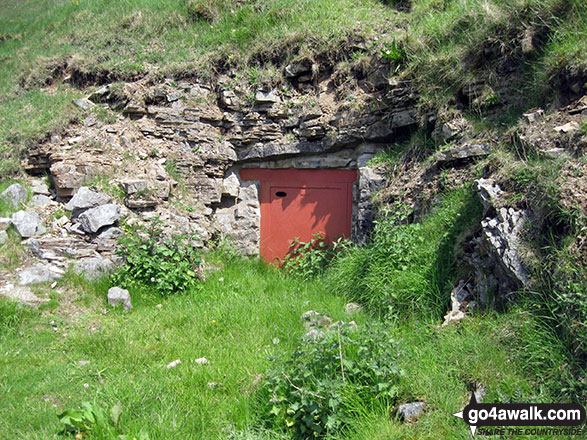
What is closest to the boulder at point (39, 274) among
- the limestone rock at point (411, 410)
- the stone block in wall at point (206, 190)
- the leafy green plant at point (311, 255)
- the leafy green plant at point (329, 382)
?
the stone block in wall at point (206, 190)

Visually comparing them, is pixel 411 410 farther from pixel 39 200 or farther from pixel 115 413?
pixel 39 200

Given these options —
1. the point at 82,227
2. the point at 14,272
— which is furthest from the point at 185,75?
the point at 14,272

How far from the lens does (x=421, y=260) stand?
4410 mm

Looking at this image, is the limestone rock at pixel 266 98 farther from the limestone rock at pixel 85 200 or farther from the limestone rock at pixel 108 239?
the limestone rock at pixel 108 239

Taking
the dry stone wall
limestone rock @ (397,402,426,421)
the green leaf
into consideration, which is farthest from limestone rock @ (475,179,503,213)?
the green leaf

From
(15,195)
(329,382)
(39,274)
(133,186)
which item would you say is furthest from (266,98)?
(329,382)

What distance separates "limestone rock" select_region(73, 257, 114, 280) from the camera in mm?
5223

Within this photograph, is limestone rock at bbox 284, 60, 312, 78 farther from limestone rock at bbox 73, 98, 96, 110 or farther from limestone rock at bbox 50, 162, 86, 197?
limestone rock at bbox 50, 162, 86, 197

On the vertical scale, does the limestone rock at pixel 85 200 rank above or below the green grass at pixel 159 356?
above

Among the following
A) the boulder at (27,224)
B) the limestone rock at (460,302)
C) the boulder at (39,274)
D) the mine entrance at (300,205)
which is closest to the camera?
the limestone rock at (460,302)

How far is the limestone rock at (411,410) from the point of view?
2816 mm

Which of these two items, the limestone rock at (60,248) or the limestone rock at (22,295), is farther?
the limestone rock at (60,248)

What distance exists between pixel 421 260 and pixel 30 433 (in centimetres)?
346

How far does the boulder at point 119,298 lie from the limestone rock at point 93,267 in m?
0.45
